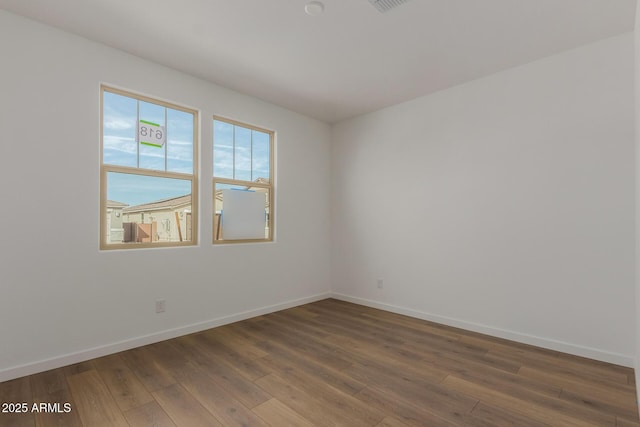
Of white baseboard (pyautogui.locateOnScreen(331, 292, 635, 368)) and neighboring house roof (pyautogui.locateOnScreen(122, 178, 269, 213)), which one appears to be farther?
neighboring house roof (pyautogui.locateOnScreen(122, 178, 269, 213))

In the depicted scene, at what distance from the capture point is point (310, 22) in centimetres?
253

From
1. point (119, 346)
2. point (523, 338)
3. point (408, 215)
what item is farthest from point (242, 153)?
point (523, 338)

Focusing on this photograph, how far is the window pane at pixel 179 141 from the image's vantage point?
3326mm

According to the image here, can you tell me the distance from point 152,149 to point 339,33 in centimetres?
215

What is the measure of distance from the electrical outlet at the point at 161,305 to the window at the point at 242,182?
855 mm

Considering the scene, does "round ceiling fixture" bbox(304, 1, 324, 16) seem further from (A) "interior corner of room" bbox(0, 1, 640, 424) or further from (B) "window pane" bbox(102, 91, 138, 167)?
(B) "window pane" bbox(102, 91, 138, 167)

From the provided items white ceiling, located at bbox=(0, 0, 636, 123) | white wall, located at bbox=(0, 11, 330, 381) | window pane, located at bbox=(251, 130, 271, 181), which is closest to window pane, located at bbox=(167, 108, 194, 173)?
white wall, located at bbox=(0, 11, 330, 381)

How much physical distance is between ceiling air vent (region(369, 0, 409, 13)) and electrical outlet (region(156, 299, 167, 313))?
326 centimetres

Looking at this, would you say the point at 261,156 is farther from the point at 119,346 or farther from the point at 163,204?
the point at 119,346

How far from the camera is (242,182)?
12.9ft

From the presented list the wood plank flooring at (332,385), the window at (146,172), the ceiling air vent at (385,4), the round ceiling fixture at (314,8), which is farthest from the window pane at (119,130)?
the ceiling air vent at (385,4)

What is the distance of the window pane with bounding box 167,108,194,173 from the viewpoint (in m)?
3.33

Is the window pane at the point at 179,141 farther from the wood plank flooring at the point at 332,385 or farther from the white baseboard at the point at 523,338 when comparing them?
the white baseboard at the point at 523,338

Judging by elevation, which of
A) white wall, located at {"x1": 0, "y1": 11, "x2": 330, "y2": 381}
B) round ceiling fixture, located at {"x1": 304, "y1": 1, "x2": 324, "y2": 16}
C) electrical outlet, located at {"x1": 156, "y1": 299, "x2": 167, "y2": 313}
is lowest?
electrical outlet, located at {"x1": 156, "y1": 299, "x2": 167, "y2": 313}
